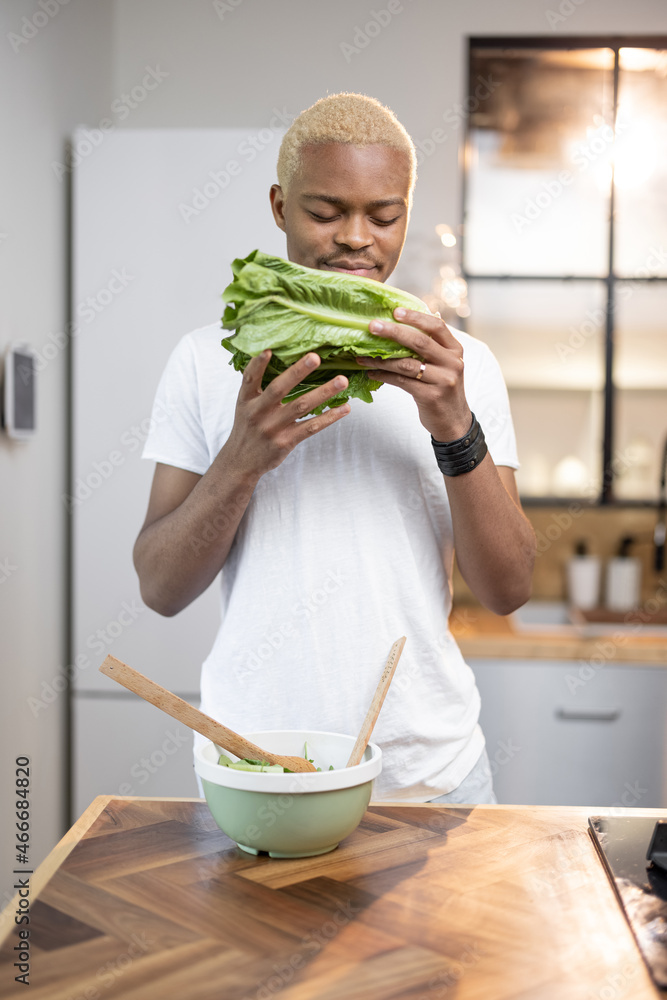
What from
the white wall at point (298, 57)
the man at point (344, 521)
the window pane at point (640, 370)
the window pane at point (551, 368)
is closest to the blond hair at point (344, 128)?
the man at point (344, 521)

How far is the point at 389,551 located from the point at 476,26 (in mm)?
2419

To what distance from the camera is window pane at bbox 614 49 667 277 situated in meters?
3.04

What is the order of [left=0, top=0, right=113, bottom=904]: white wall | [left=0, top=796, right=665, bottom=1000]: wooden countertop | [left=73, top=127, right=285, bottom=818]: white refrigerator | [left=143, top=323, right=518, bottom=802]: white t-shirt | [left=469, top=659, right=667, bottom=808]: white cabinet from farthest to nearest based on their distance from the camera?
[left=469, top=659, right=667, bottom=808]: white cabinet → [left=73, top=127, right=285, bottom=818]: white refrigerator → [left=0, top=0, right=113, bottom=904]: white wall → [left=143, top=323, right=518, bottom=802]: white t-shirt → [left=0, top=796, right=665, bottom=1000]: wooden countertop

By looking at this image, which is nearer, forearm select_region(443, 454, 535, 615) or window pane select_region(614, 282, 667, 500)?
forearm select_region(443, 454, 535, 615)

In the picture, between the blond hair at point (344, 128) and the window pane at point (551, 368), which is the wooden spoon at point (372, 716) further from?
the window pane at point (551, 368)

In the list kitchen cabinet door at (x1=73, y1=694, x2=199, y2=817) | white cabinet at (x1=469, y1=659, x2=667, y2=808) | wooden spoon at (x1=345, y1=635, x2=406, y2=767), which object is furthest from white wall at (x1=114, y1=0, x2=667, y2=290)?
wooden spoon at (x1=345, y1=635, x2=406, y2=767)

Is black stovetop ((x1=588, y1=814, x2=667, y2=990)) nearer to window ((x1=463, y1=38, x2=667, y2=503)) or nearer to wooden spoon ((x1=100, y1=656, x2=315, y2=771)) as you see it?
wooden spoon ((x1=100, y1=656, x2=315, y2=771))

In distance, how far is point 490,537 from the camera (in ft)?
3.76

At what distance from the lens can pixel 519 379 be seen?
10.2 feet

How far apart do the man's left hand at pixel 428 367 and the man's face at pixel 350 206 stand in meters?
0.17

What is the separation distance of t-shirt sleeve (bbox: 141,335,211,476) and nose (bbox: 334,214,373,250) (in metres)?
0.31

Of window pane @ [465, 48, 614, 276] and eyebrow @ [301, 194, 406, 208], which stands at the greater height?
window pane @ [465, 48, 614, 276]

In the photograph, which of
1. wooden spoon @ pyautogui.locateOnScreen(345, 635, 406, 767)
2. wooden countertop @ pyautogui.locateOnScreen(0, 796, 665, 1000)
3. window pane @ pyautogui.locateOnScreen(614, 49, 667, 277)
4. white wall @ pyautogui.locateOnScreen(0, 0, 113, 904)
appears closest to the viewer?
wooden countertop @ pyautogui.locateOnScreen(0, 796, 665, 1000)

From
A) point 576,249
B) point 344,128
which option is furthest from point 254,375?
point 576,249
